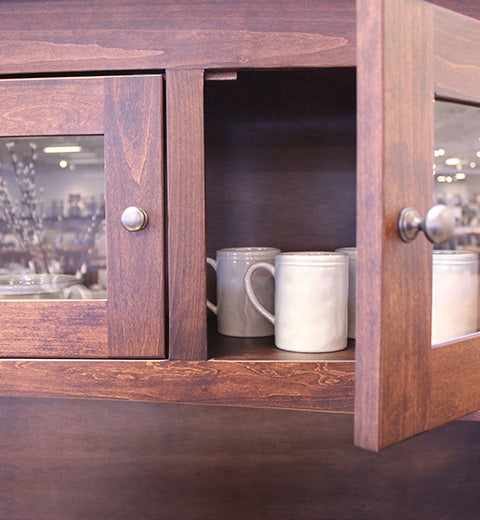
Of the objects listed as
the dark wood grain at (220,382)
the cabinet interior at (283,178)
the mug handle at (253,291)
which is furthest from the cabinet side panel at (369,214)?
the cabinet interior at (283,178)

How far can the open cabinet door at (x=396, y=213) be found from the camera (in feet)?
1.01

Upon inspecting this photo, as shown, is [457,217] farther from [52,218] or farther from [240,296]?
[52,218]

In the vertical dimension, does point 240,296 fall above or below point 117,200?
below

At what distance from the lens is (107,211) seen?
0.46 metres

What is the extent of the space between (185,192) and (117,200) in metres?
0.06

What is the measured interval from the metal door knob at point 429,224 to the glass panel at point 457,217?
0.06m

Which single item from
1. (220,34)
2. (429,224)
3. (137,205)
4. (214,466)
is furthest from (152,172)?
(214,466)

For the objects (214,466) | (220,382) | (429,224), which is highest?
(429,224)

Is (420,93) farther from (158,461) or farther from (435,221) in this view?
(158,461)

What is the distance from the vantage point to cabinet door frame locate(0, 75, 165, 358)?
0.45 m

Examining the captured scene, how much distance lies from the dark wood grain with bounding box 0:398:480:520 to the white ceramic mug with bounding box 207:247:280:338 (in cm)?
24

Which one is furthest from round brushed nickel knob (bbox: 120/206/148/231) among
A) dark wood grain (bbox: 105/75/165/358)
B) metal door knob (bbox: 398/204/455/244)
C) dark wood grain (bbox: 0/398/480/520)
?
dark wood grain (bbox: 0/398/480/520)

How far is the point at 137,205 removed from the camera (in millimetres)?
454

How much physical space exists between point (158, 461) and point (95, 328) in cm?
40
